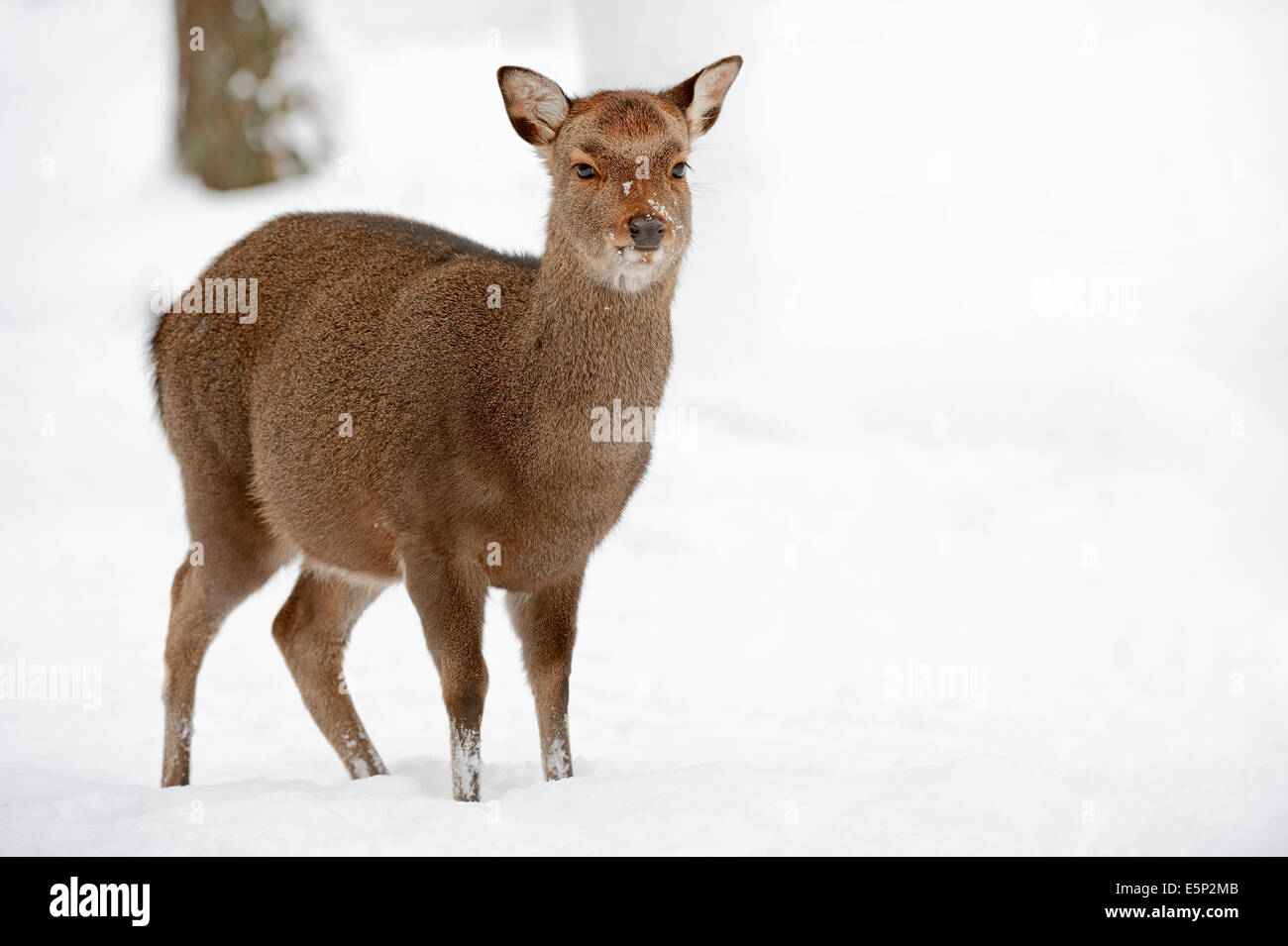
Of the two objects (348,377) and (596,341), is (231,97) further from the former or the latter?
(596,341)

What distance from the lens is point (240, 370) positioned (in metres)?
6.45

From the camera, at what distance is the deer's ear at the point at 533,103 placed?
5.73 metres

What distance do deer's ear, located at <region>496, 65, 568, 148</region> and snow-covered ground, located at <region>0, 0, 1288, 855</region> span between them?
107 centimetres

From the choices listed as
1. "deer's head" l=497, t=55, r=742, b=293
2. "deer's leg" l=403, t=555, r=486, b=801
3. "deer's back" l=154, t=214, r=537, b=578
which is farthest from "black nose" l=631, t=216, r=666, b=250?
"deer's leg" l=403, t=555, r=486, b=801

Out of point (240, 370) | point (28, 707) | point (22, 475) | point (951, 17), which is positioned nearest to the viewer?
point (240, 370)

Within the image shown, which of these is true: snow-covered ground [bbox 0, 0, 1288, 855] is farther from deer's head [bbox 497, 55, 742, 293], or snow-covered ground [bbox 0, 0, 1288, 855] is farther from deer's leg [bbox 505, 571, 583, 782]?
deer's head [bbox 497, 55, 742, 293]

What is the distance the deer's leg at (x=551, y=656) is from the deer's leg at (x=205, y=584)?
124cm

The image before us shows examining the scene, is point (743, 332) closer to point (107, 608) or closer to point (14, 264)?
point (107, 608)

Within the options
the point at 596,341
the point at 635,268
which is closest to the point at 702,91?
the point at 635,268

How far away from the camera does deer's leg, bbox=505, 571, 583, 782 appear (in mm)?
6082

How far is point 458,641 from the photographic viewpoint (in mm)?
5691
